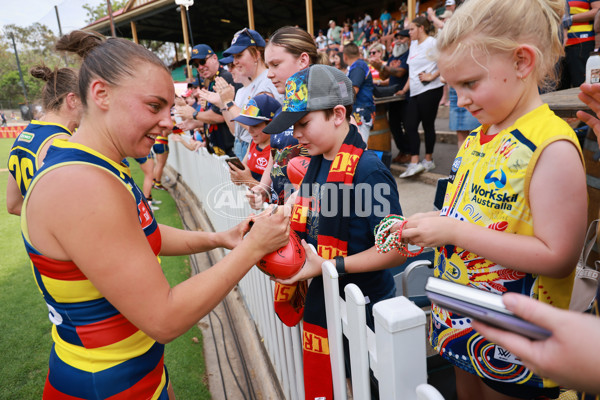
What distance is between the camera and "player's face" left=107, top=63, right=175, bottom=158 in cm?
122

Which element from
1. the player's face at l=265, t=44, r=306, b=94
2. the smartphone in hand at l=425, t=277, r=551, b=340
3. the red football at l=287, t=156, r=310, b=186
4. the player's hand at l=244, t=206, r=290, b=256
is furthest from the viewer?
the player's face at l=265, t=44, r=306, b=94

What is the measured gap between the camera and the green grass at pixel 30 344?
291 cm

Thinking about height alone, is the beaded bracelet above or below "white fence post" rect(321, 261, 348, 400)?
above

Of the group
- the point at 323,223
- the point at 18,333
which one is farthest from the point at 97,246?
the point at 18,333

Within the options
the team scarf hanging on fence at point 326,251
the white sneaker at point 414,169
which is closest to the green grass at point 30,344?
the team scarf hanging on fence at point 326,251

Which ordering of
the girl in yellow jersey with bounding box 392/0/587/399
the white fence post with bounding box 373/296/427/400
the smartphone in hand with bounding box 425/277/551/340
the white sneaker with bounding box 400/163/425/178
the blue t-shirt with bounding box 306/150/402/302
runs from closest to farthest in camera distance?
the smartphone in hand with bounding box 425/277/551/340 → the white fence post with bounding box 373/296/427/400 → the girl in yellow jersey with bounding box 392/0/587/399 → the blue t-shirt with bounding box 306/150/402/302 → the white sneaker with bounding box 400/163/425/178

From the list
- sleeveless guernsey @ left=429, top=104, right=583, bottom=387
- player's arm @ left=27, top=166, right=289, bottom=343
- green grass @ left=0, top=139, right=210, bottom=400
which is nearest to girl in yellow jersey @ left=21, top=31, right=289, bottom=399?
player's arm @ left=27, top=166, right=289, bottom=343

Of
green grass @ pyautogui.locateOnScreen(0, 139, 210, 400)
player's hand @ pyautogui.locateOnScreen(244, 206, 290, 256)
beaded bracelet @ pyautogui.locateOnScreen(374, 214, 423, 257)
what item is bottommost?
green grass @ pyautogui.locateOnScreen(0, 139, 210, 400)

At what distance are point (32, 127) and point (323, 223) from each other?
2.29 m

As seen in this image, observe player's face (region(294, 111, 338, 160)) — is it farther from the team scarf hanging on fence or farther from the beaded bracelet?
the beaded bracelet

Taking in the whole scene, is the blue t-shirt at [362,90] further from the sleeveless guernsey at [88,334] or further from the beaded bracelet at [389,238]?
the sleeveless guernsey at [88,334]

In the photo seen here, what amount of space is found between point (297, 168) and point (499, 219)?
1.19 metres

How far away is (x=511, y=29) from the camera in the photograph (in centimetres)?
111

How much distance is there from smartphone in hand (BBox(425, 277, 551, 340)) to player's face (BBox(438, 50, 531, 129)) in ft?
2.44
